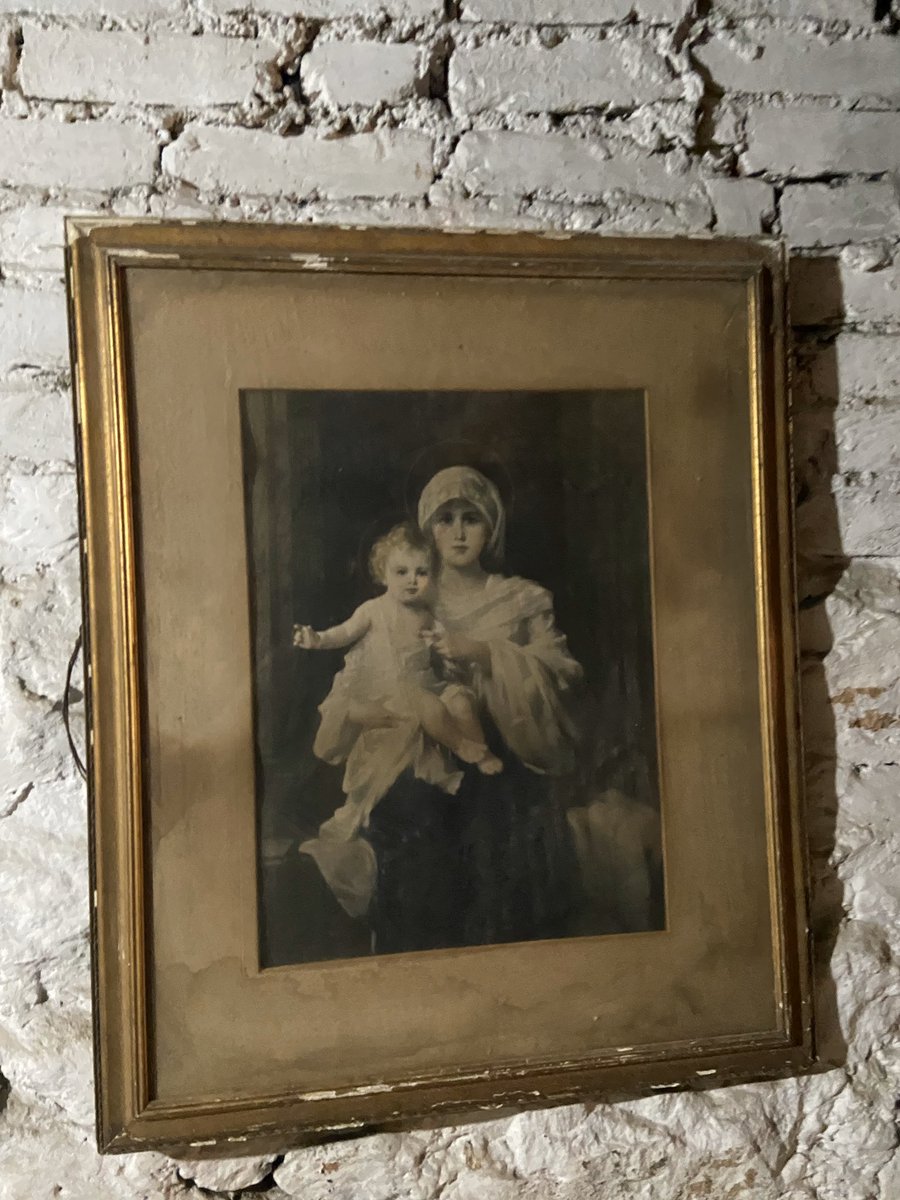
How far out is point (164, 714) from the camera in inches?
40.4

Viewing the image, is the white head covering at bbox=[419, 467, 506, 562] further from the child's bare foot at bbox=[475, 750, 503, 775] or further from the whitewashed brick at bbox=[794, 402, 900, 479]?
the whitewashed brick at bbox=[794, 402, 900, 479]

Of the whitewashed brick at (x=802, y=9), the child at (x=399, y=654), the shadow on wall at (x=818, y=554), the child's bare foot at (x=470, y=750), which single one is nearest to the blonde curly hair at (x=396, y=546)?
the child at (x=399, y=654)

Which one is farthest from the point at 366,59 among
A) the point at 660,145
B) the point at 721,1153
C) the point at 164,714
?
the point at 721,1153

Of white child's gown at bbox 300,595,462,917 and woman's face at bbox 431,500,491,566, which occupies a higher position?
woman's face at bbox 431,500,491,566

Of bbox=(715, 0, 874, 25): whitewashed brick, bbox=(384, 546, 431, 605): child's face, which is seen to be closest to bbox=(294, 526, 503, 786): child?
bbox=(384, 546, 431, 605): child's face

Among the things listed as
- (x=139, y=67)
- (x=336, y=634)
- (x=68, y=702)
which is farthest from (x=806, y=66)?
(x=68, y=702)

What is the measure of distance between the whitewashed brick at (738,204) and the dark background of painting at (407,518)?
28 cm

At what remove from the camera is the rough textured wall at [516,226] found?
1080 mm

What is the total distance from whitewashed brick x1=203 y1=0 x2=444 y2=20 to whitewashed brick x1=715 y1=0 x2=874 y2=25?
378 millimetres

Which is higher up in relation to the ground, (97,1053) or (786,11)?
(786,11)

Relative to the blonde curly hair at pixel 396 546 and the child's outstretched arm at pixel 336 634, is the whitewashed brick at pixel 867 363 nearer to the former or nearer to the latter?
the blonde curly hair at pixel 396 546

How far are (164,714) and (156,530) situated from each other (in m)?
0.20

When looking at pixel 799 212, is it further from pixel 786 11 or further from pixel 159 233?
pixel 159 233

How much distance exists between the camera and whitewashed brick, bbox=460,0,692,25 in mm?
1154
